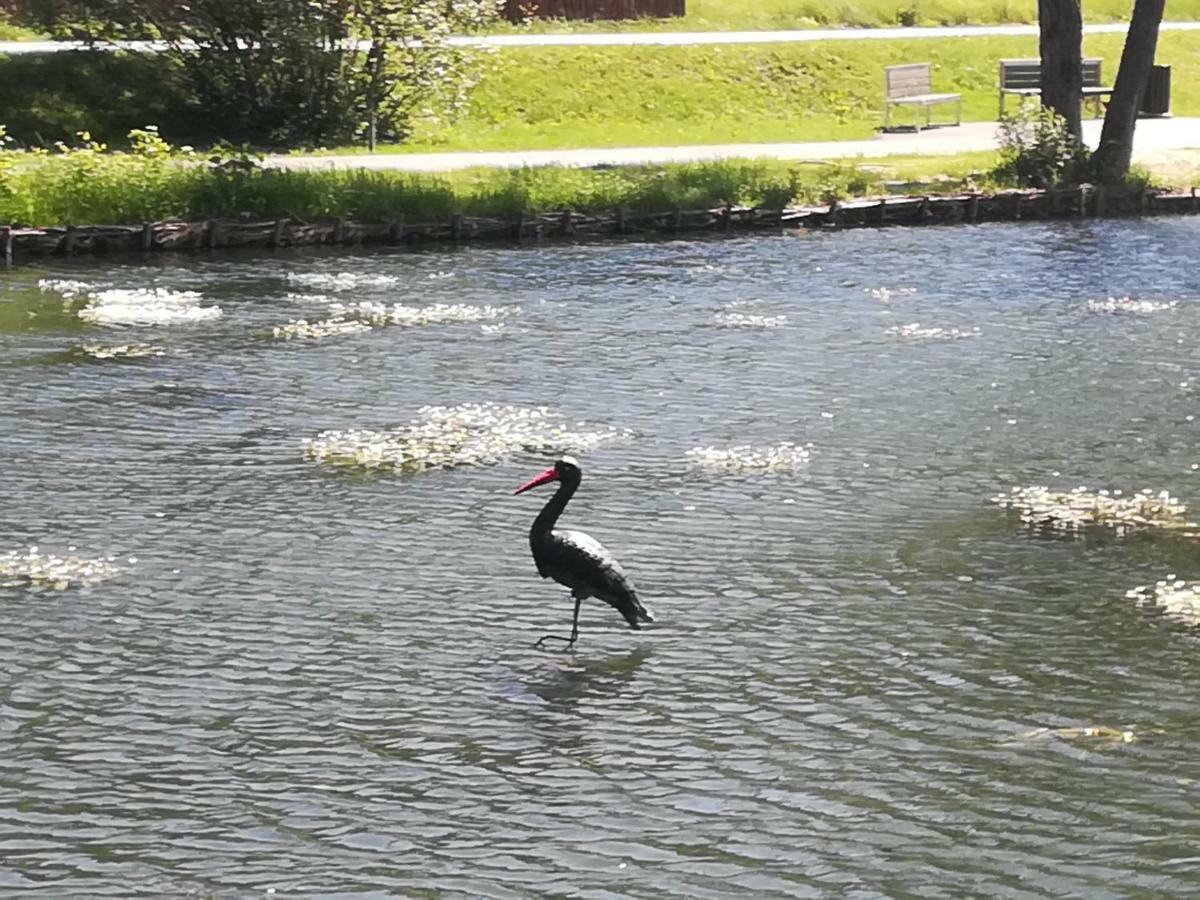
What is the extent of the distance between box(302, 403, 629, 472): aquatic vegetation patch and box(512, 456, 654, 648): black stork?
21.8 feet

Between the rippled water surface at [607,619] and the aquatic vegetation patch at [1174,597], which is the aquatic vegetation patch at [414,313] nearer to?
the rippled water surface at [607,619]

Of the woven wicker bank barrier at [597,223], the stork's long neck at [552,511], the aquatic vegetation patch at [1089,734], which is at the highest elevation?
the woven wicker bank barrier at [597,223]

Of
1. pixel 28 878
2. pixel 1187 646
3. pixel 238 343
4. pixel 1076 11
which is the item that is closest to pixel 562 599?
pixel 1187 646

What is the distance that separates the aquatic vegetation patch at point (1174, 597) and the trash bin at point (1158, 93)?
158ft

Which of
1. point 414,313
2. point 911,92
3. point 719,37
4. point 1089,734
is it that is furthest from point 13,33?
point 1089,734

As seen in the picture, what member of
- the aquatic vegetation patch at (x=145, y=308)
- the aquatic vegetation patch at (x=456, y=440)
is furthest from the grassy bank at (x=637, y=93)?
the aquatic vegetation patch at (x=456, y=440)

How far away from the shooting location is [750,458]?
27609 mm

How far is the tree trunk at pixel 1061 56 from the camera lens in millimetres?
53625

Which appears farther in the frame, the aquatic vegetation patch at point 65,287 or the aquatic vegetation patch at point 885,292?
the aquatic vegetation patch at point 885,292

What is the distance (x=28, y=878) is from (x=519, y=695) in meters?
5.22

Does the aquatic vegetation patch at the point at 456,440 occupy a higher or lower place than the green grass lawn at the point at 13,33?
lower

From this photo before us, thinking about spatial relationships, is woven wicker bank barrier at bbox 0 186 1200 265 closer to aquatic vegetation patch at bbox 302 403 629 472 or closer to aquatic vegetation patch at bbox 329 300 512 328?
aquatic vegetation patch at bbox 329 300 512 328

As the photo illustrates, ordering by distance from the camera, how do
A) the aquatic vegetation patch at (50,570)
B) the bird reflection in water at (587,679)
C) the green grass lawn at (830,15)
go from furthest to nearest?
the green grass lawn at (830,15), the aquatic vegetation patch at (50,570), the bird reflection in water at (587,679)

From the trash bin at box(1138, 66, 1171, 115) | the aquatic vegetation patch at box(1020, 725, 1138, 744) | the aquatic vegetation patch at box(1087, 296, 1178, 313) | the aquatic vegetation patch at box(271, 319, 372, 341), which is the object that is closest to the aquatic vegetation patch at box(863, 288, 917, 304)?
the aquatic vegetation patch at box(1087, 296, 1178, 313)
